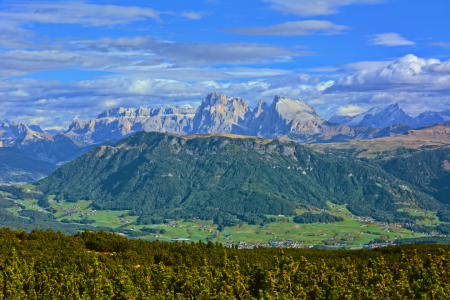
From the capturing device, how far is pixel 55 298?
307ft

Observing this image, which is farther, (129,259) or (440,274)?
(129,259)

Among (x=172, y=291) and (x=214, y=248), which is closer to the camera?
(x=172, y=291)

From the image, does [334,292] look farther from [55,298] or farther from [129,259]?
[129,259]

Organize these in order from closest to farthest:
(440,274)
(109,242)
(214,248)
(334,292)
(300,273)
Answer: (334,292) → (300,273) → (440,274) → (109,242) → (214,248)

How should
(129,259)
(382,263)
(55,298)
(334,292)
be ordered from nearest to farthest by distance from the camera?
(334,292)
(55,298)
(382,263)
(129,259)

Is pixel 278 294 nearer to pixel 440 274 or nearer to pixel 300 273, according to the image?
pixel 300 273

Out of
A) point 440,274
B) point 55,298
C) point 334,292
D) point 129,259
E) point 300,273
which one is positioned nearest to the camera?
point 334,292

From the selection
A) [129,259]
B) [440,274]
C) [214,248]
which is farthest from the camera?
[214,248]

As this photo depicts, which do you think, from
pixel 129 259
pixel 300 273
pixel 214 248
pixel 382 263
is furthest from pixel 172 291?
pixel 214 248

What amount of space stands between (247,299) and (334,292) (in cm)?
1823

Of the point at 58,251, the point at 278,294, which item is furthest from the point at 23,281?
the point at 278,294

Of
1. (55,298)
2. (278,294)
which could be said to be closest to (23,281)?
(55,298)

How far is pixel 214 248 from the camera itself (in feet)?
572

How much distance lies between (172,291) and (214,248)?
79334 mm
